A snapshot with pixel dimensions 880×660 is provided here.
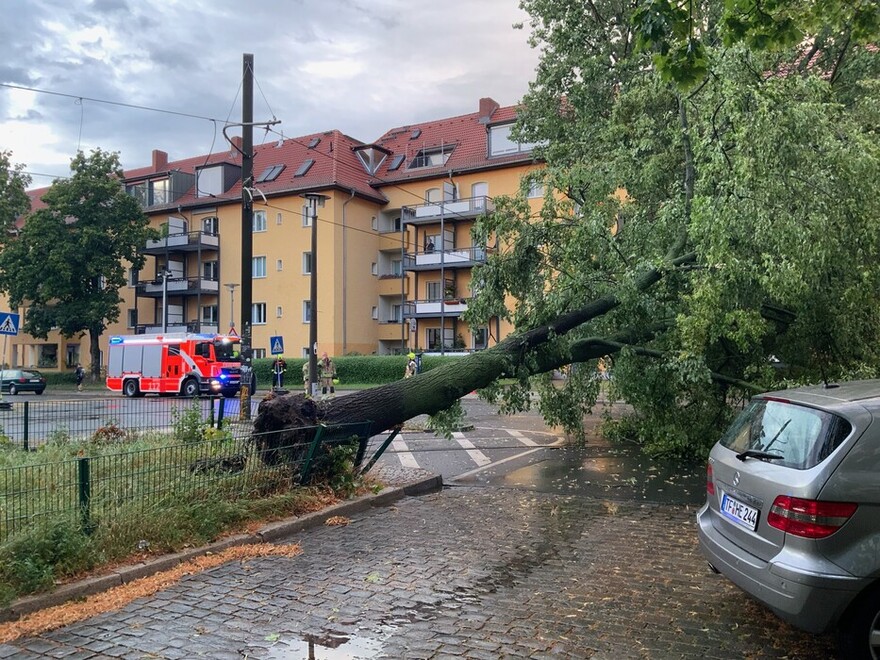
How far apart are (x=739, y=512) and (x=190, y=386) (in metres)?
28.9

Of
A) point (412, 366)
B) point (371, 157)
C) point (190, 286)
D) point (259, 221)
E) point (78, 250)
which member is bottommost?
point (412, 366)

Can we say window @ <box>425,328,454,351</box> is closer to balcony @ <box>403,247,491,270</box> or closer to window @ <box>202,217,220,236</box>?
balcony @ <box>403,247,491,270</box>

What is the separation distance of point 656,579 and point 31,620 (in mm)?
4423

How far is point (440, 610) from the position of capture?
191 inches

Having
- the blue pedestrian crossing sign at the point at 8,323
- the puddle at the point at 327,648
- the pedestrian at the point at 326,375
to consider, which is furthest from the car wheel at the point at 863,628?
the pedestrian at the point at 326,375

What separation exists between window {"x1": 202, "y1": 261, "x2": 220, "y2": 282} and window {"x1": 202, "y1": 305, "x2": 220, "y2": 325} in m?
1.94

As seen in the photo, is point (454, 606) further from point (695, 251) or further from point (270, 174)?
point (270, 174)

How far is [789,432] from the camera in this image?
426 centimetres

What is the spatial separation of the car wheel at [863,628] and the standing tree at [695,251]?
4947mm

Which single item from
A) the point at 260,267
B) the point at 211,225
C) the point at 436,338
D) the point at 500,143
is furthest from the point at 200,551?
the point at 211,225

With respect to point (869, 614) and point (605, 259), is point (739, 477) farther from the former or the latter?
point (605, 259)

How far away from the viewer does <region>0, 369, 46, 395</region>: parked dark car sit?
3462cm

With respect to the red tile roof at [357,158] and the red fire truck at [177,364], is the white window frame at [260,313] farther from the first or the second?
the red fire truck at [177,364]

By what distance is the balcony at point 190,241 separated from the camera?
44125 millimetres
